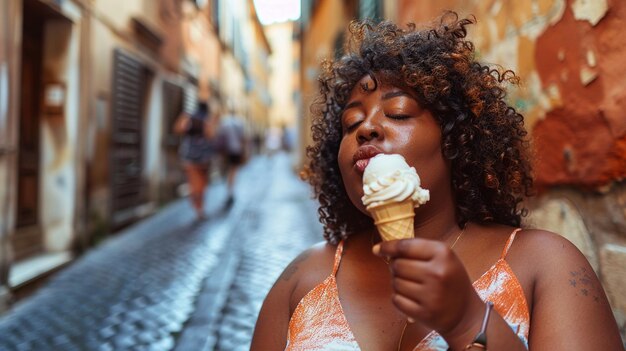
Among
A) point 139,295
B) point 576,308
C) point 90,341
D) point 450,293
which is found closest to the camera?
point 450,293

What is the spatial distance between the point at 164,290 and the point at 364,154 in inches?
133

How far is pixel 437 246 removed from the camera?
1.02 m

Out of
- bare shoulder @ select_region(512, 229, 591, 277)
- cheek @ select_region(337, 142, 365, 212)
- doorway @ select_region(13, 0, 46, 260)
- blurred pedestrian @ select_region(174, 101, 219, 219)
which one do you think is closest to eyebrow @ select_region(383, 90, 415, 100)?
cheek @ select_region(337, 142, 365, 212)

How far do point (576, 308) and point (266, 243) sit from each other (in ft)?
16.7

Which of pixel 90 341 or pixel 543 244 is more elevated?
pixel 543 244

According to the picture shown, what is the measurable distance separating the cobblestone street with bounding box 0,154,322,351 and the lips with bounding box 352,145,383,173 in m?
1.99

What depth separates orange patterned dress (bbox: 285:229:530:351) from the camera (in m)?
1.27

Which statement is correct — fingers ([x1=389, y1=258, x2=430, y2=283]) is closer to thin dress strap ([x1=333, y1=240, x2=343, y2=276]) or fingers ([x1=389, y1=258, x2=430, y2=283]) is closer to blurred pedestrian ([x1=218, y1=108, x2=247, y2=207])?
thin dress strap ([x1=333, y1=240, x2=343, y2=276])

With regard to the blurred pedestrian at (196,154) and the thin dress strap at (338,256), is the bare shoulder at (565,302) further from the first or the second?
the blurred pedestrian at (196,154)

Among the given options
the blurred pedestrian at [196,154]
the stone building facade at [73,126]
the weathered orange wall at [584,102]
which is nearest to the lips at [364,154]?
the weathered orange wall at [584,102]

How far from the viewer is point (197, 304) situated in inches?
155

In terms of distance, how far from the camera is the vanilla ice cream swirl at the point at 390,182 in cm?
119

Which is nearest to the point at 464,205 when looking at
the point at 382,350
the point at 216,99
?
the point at 382,350

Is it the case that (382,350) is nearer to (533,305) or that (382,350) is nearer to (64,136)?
(533,305)
